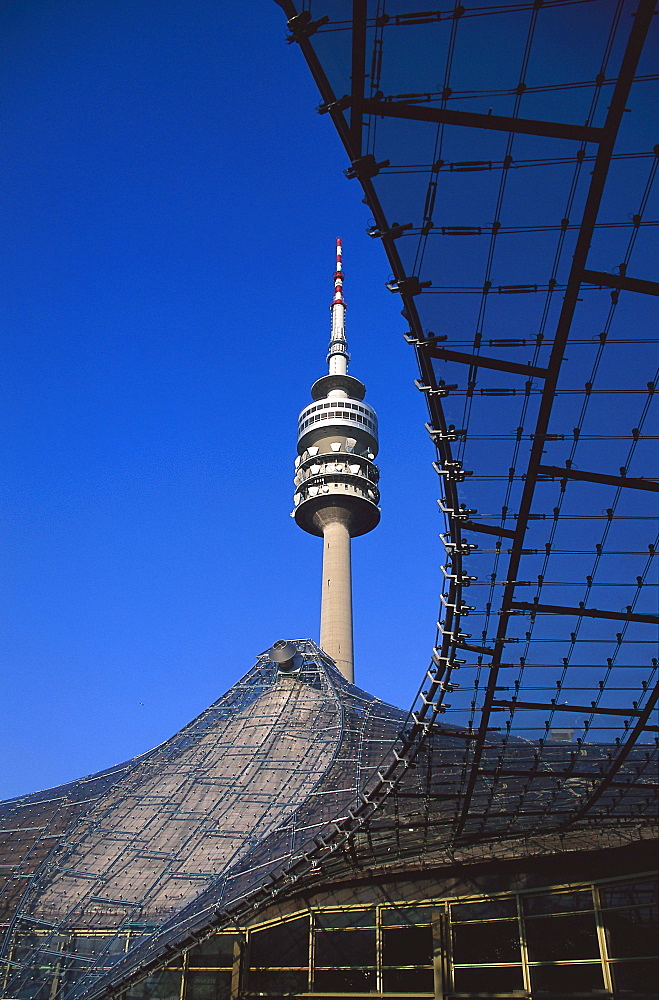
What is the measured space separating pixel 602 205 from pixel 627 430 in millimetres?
6076

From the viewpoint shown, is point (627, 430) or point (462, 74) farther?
point (627, 430)

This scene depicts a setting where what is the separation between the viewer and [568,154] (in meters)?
15.8

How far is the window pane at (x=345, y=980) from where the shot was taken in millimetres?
29422

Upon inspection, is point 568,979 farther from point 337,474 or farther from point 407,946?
point 337,474

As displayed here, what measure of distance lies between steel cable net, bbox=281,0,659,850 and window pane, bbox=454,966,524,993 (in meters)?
4.88

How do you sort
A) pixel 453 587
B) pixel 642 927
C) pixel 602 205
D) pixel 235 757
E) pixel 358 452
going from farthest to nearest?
pixel 358 452, pixel 235 757, pixel 642 927, pixel 453 587, pixel 602 205

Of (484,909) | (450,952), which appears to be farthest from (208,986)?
(484,909)

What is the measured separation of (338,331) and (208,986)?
79.8 meters

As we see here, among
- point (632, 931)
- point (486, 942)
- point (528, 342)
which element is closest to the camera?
point (528, 342)

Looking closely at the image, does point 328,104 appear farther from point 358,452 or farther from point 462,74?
point 358,452

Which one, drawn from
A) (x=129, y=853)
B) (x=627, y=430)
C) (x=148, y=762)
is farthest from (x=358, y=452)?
(x=627, y=430)

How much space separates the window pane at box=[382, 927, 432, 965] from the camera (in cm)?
2897

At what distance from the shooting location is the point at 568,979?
2636cm

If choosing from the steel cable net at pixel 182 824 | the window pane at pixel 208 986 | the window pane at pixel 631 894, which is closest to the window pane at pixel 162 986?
the window pane at pixel 208 986
